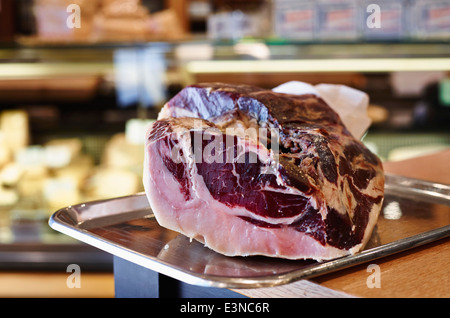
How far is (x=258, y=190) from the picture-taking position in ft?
2.59

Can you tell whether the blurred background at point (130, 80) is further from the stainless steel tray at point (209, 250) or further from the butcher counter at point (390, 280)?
the butcher counter at point (390, 280)

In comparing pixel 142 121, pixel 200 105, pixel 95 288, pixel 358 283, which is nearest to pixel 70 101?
pixel 142 121

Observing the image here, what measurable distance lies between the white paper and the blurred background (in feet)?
3.90

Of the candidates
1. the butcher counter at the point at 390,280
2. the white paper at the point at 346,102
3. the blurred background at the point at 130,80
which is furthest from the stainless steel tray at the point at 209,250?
the blurred background at the point at 130,80

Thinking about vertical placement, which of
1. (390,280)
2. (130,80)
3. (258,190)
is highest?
(130,80)

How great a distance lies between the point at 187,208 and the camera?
0.81 meters

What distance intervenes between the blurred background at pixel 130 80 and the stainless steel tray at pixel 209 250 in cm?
137

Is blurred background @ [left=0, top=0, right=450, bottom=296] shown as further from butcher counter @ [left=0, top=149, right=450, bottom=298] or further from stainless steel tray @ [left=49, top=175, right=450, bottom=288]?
butcher counter @ [left=0, top=149, right=450, bottom=298]

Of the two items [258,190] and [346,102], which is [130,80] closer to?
[346,102]

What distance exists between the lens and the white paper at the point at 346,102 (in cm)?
116

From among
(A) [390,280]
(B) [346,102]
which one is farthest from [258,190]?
(B) [346,102]

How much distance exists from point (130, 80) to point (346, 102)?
146 centimetres

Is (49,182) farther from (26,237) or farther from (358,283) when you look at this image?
(358,283)

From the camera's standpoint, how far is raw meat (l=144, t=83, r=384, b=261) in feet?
2.52
